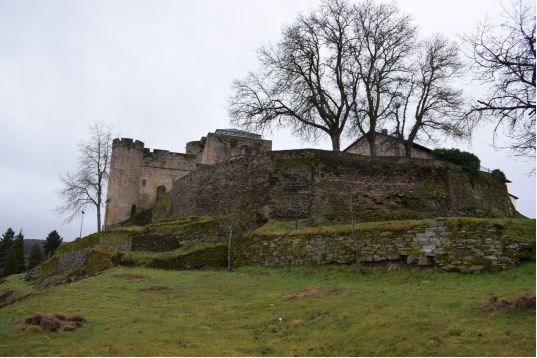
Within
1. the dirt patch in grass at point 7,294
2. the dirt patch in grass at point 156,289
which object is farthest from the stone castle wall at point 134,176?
the dirt patch in grass at point 156,289

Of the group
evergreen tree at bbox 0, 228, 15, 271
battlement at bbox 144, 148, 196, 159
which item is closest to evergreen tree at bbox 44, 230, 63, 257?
evergreen tree at bbox 0, 228, 15, 271

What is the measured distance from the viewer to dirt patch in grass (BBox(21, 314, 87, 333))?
838cm

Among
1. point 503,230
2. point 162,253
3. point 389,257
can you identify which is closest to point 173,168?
point 162,253

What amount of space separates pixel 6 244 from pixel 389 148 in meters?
56.6

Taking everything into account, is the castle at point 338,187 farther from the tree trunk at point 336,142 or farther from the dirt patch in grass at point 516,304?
the dirt patch in grass at point 516,304

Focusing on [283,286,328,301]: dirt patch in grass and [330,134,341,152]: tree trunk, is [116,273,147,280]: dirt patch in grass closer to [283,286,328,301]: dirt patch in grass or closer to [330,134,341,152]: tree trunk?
[283,286,328,301]: dirt patch in grass

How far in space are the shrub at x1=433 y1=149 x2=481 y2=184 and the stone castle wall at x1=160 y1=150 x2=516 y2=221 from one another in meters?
0.63

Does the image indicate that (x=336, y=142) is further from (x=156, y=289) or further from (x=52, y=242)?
(x=52, y=242)

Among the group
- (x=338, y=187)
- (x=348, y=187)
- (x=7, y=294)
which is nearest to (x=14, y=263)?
(x=7, y=294)

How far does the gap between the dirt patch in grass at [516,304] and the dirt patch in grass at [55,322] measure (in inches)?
342

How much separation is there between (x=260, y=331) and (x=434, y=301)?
414 cm

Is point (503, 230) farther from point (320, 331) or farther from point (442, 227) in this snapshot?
point (320, 331)

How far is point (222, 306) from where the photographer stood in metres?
11.7

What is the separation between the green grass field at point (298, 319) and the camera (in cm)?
696
